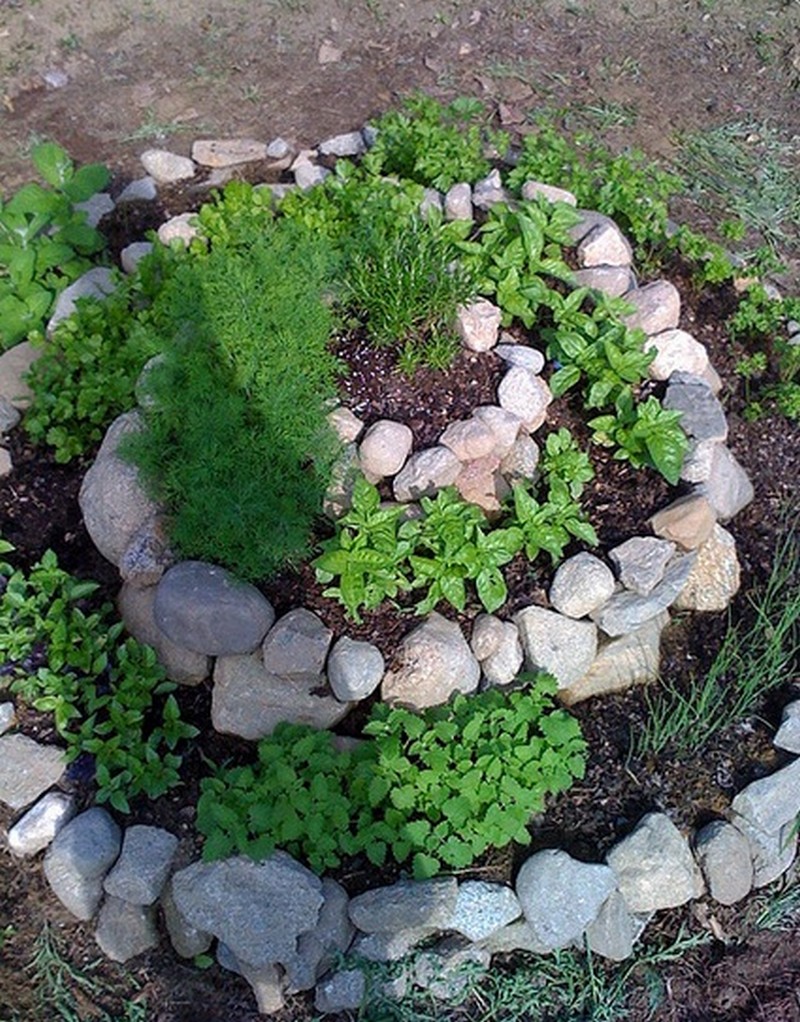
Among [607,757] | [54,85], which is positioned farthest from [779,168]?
[54,85]

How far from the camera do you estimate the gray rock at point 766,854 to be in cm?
326

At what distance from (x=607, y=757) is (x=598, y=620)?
1.43ft

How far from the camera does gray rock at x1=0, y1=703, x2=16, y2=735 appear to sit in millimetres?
3305

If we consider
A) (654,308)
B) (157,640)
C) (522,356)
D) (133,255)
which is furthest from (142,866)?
(654,308)

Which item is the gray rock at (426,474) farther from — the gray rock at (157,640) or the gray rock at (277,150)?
the gray rock at (277,150)

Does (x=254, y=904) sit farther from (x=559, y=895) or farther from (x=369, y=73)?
(x=369, y=73)

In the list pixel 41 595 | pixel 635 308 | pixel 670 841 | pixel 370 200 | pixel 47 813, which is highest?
pixel 370 200

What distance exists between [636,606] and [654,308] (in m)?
1.20

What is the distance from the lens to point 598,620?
348 cm

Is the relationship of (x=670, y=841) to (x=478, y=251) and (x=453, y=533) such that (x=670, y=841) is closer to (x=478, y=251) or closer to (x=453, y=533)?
(x=453, y=533)

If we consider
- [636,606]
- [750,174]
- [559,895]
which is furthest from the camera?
[750,174]

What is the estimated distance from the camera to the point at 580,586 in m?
3.39

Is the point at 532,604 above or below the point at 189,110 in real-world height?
below

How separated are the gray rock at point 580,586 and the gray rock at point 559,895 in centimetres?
77
